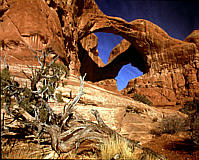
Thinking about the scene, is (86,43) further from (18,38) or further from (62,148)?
(62,148)

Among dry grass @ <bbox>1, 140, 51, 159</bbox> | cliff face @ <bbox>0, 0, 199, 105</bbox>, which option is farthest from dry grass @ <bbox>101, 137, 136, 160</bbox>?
cliff face @ <bbox>0, 0, 199, 105</bbox>

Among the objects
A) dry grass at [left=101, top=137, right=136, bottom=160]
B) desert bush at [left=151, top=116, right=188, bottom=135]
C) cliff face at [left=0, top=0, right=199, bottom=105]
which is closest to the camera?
dry grass at [left=101, top=137, right=136, bottom=160]

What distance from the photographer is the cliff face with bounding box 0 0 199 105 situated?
1339cm

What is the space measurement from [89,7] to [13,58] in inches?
708

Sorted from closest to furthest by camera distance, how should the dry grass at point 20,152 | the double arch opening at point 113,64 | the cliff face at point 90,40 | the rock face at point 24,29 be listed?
the dry grass at point 20,152
the rock face at point 24,29
the cliff face at point 90,40
the double arch opening at point 113,64

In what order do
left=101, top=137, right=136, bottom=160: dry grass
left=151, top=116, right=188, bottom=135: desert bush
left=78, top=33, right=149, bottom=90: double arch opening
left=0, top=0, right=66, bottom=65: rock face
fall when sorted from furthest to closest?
left=78, top=33, right=149, bottom=90: double arch opening
left=0, top=0, right=66, bottom=65: rock face
left=151, top=116, right=188, bottom=135: desert bush
left=101, top=137, right=136, bottom=160: dry grass

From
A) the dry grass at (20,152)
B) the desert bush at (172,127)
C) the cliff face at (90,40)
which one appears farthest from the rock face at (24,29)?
the desert bush at (172,127)

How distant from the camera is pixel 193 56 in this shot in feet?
79.3

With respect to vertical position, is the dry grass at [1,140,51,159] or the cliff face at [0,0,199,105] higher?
the cliff face at [0,0,199,105]

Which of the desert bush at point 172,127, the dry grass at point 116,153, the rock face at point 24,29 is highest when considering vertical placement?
the rock face at point 24,29

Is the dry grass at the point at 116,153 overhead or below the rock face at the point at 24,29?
below

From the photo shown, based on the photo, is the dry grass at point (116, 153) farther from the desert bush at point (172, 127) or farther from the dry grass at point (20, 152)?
the desert bush at point (172, 127)

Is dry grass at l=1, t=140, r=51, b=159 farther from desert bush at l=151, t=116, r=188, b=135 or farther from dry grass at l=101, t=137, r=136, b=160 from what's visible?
desert bush at l=151, t=116, r=188, b=135

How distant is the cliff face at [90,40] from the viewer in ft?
43.9
